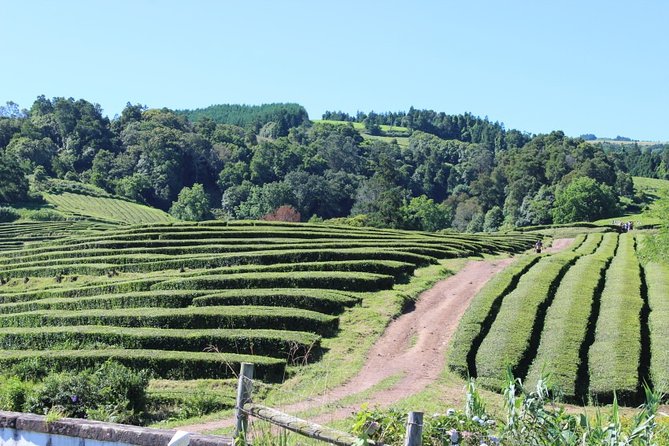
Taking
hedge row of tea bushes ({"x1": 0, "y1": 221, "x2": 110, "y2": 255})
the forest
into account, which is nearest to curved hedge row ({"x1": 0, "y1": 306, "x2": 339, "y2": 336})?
hedge row of tea bushes ({"x1": 0, "y1": 221, "x2": 110, "y2": 255})

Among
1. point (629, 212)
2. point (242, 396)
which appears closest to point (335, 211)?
point (629, 212)

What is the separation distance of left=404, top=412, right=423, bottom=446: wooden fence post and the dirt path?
352 inches

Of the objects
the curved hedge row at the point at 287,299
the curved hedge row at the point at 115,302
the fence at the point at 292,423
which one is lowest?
the curved hedge row at the point at 115,302

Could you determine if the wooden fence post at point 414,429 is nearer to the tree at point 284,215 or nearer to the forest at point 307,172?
the forest at point 307,172

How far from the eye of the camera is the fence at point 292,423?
6.54 metres

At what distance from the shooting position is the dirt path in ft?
66.0

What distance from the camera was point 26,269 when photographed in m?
45.4

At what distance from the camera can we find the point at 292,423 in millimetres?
7754

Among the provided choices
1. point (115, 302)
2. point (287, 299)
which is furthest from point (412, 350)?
point (115, 302)

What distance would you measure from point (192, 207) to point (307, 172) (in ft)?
111

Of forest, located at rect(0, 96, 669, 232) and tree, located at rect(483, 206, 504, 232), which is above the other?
forest, located at rect(0, 96, 669, 232)

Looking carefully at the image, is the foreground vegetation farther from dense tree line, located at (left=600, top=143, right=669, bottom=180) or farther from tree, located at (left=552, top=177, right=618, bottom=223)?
dense tree line, located at (left=600, top=143, right=669, bottom=180)

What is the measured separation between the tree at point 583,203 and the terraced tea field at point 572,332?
60.4m

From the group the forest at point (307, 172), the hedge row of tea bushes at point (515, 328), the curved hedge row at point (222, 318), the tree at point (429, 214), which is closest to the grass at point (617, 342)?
the hedge row of tea bushes at point (515, 328)
